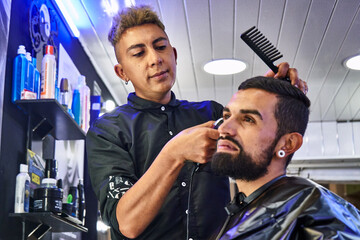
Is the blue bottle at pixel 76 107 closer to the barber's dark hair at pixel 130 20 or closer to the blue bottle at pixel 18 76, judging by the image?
the blue bottle at pixel 18 76

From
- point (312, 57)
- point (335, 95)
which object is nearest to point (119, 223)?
point (312, 57)

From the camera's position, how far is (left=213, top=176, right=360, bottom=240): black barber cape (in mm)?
1319

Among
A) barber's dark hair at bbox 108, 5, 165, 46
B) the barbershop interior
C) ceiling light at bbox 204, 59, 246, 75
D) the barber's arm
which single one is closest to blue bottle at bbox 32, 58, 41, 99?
the barbershop interior

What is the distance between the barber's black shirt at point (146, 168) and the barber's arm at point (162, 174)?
0.08 m

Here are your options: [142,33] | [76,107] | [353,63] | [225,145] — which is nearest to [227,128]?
[225,145]

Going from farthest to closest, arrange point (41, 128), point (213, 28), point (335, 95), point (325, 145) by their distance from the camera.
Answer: point (325, 145) < point (335, 95) < point (213, 28) < point (41, 128)

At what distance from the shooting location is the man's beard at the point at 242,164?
5.25 feet

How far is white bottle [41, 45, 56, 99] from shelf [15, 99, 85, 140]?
0.32 feet

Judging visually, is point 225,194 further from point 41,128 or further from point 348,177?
point 348,177

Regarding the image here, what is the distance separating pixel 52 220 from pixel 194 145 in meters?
1.59

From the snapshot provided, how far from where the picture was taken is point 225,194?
1936mm

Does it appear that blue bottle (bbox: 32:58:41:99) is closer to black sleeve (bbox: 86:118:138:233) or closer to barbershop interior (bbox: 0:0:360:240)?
barbershop interior (bbox: 0:0:360:240)

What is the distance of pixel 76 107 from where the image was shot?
3.54 m

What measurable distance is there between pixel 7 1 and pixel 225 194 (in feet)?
5.58
